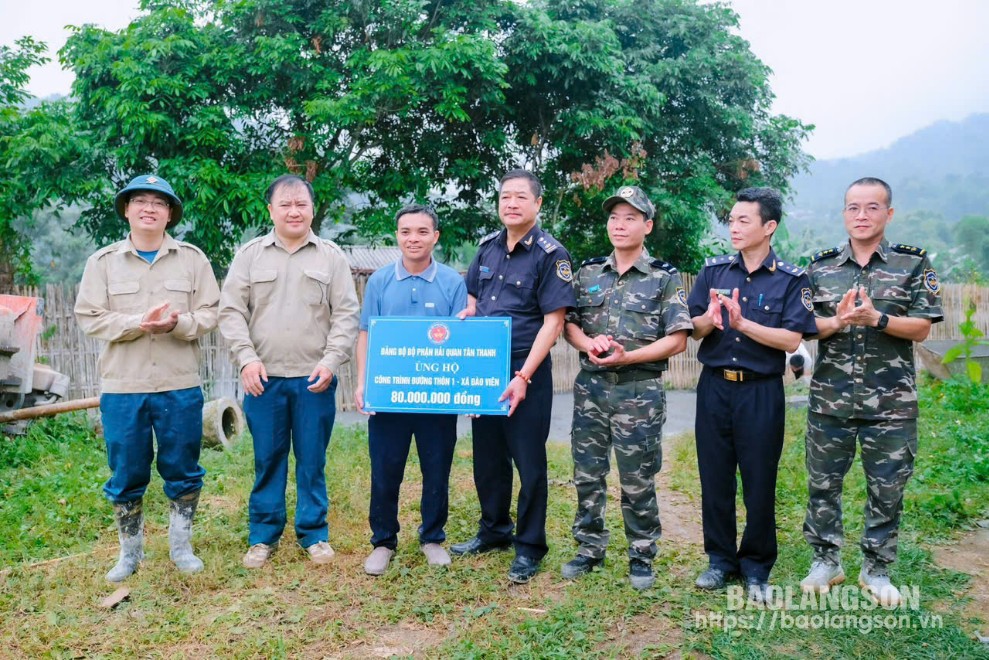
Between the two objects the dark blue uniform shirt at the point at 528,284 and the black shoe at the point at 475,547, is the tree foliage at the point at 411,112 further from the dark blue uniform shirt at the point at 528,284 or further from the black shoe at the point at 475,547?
the black shoe at the point at 475,547

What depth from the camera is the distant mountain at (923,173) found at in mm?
67812

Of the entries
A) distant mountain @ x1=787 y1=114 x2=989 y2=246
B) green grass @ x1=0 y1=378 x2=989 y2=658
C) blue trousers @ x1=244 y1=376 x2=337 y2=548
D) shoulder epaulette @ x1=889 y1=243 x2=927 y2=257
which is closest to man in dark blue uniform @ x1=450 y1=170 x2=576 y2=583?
green grass @ x1=0 y1=378 x2=989 y2=658

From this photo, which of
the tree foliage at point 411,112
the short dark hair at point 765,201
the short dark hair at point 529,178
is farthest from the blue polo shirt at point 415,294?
the tree foliage at point 411,112

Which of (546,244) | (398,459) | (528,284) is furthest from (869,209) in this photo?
(398,459)

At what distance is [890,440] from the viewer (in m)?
3.45

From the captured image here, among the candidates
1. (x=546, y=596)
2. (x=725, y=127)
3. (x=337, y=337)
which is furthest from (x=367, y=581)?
(x=725, y=127)

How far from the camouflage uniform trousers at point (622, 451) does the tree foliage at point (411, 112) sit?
791 centimetres

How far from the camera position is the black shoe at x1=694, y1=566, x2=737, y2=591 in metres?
3.59

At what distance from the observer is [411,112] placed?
41.2 ft

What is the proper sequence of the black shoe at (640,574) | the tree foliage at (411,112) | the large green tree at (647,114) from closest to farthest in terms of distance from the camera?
the black shoe at (640,574)
the tree foliage at (411,112)
the large green tree at (647,114)

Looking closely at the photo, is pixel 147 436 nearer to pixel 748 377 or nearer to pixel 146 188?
pixel 146 188

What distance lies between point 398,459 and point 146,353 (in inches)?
54.5

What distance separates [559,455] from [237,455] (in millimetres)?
2869

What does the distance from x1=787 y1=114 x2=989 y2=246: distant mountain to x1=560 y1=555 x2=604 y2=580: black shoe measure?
2438 inches
